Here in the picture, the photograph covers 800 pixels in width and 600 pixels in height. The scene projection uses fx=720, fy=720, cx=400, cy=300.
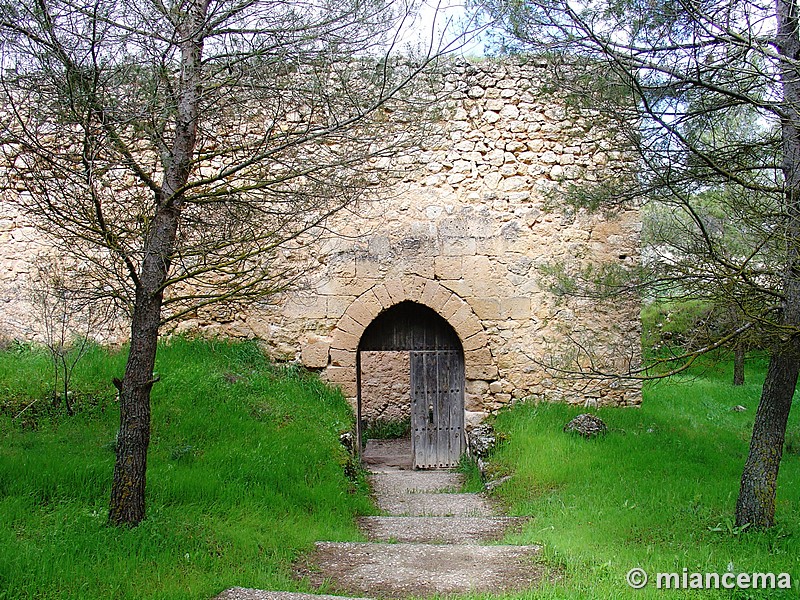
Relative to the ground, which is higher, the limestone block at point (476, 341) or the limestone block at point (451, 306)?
the limestone block at point (451, 306)

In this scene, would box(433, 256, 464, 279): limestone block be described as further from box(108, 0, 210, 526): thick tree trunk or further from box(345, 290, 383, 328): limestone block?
box(108, 0, 210, 526): thick tree trunk

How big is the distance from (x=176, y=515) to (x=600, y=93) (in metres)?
4.17

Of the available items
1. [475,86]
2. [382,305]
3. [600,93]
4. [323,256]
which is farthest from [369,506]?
[475,86]

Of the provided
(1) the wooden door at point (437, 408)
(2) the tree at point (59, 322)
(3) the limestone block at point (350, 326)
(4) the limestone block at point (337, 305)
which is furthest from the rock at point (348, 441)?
(2) the tree at point (59, 322)

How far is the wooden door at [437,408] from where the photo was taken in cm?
955

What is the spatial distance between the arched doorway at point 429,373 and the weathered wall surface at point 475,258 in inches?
17.9

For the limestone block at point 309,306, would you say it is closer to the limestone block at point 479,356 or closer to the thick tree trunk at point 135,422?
the limestone block at point 479,356

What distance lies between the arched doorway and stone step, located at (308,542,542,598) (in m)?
4.37

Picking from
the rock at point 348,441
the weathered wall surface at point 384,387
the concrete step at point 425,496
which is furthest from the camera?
the weathered wall surface at point 384,387

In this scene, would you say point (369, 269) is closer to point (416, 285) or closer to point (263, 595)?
point (416, 285)

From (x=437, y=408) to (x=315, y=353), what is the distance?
186cm

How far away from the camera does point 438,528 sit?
19.9 ft

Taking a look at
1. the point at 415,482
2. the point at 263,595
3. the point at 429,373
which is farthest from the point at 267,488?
the point at 429,373
